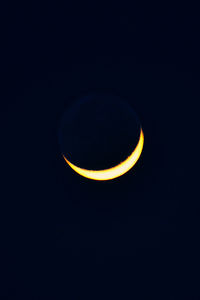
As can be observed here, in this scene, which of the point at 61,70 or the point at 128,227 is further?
the point at 61,70

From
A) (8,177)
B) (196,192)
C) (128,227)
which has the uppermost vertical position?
(8,177)

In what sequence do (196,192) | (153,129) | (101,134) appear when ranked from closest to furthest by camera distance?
(101,134)
(196,192)
(153,129)

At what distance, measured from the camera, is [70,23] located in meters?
3.87

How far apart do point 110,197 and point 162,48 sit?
2.01m

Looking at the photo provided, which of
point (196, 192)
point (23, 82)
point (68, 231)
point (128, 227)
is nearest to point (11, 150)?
point (23, 82)

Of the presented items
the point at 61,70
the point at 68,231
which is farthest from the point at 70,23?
the point at 68,231

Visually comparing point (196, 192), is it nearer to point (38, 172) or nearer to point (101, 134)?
point (101, 134)

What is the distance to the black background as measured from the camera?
10.2 feet

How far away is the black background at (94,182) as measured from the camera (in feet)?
10.2

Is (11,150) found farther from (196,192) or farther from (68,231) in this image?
(196,192)

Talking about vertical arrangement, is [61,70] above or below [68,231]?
above

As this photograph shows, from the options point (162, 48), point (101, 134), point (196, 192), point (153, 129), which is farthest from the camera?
point (162, 48)

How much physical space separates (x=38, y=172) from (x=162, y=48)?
223 centimetres

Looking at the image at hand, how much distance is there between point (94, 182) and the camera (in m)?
3.33
